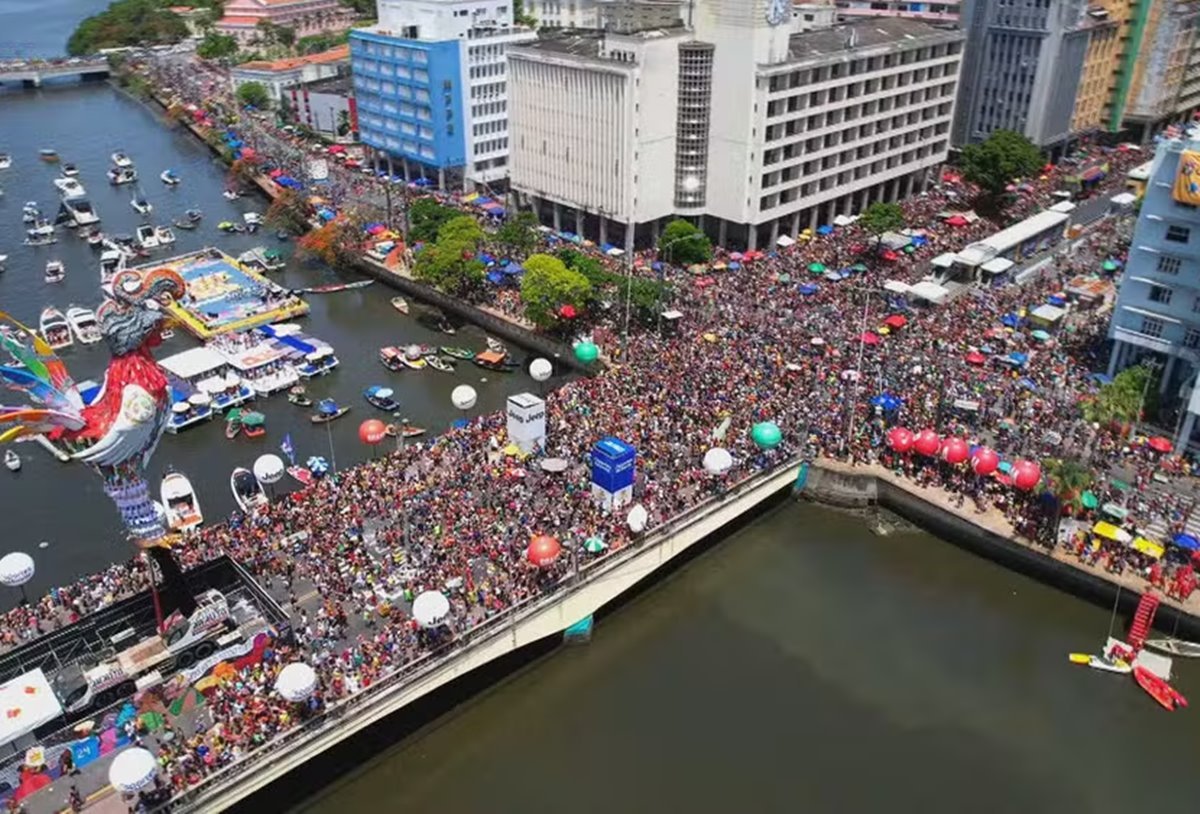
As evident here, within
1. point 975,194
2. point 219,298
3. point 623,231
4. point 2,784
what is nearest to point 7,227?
point 219,298

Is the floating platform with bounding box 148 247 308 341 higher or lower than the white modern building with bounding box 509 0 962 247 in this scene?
lower

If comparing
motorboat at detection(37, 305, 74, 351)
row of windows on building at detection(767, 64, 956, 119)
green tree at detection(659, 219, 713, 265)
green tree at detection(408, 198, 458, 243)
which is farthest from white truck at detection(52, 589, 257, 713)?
row of windows on building at detection(767, 64, 956, 119)

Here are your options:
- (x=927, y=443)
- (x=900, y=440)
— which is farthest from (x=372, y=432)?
(x=927, y=443)

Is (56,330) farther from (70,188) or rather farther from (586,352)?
(70,188)

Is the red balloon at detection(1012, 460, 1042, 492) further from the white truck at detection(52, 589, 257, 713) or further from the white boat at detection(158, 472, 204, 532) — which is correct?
the white boat at detection(158, 472, 204, 532)

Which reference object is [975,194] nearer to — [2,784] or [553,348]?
[553,348]

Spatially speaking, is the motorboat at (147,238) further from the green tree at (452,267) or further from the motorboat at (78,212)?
the green tree at (452,267)

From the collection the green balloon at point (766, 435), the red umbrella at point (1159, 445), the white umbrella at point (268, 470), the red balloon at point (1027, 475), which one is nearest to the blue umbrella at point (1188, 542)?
the red balloon at point (1027, 475)
